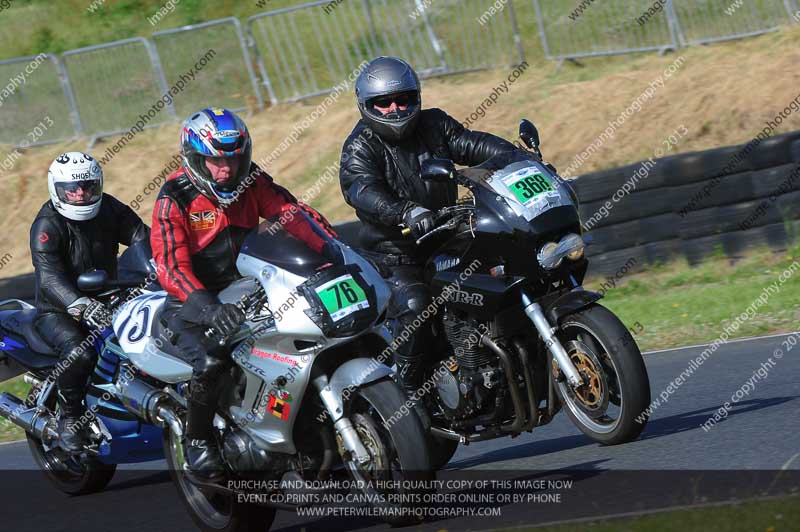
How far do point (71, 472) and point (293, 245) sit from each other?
9.78ft

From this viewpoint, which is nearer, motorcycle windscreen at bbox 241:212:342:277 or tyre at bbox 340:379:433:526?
tyre at bbox 340:379:433:526

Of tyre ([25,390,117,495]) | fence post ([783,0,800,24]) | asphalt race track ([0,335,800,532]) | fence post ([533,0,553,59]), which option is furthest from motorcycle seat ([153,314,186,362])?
fence post ([783,0,800,24])

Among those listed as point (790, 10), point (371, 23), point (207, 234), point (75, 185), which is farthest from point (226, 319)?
point (790, 10)

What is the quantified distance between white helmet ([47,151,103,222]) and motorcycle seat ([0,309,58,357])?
2.29 ft

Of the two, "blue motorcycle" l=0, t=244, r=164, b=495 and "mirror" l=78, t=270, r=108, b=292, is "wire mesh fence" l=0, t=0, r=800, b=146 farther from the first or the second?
"mirror" l=78, t=270, r=108, b=292

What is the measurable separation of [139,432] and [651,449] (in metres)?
3.00

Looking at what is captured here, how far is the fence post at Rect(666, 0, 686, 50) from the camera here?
16.5 meters

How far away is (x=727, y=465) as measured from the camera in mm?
5480

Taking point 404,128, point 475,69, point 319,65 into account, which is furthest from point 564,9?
point 404,128

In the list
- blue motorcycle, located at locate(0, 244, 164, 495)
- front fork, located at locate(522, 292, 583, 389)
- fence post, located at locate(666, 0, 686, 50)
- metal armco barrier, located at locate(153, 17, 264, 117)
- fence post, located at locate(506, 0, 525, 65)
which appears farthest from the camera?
metal armco barrier, located at locate(153, 17, 264, 117)

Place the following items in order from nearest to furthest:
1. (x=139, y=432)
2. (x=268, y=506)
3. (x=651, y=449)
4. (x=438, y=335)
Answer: (x=268, y=506) → (x=651, y=449) → (x=438, y=335) → (x=139, y=432)

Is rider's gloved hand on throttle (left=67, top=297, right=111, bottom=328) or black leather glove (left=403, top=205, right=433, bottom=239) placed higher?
black leather glove (left=403, top=205, right=433, bottom=239)

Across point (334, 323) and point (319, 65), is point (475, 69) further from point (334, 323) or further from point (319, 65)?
point (334, 323)

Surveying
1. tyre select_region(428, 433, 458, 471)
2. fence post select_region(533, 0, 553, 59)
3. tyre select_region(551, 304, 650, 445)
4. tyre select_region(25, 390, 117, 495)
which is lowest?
fence post select_region(533, 0, 553, 59)
